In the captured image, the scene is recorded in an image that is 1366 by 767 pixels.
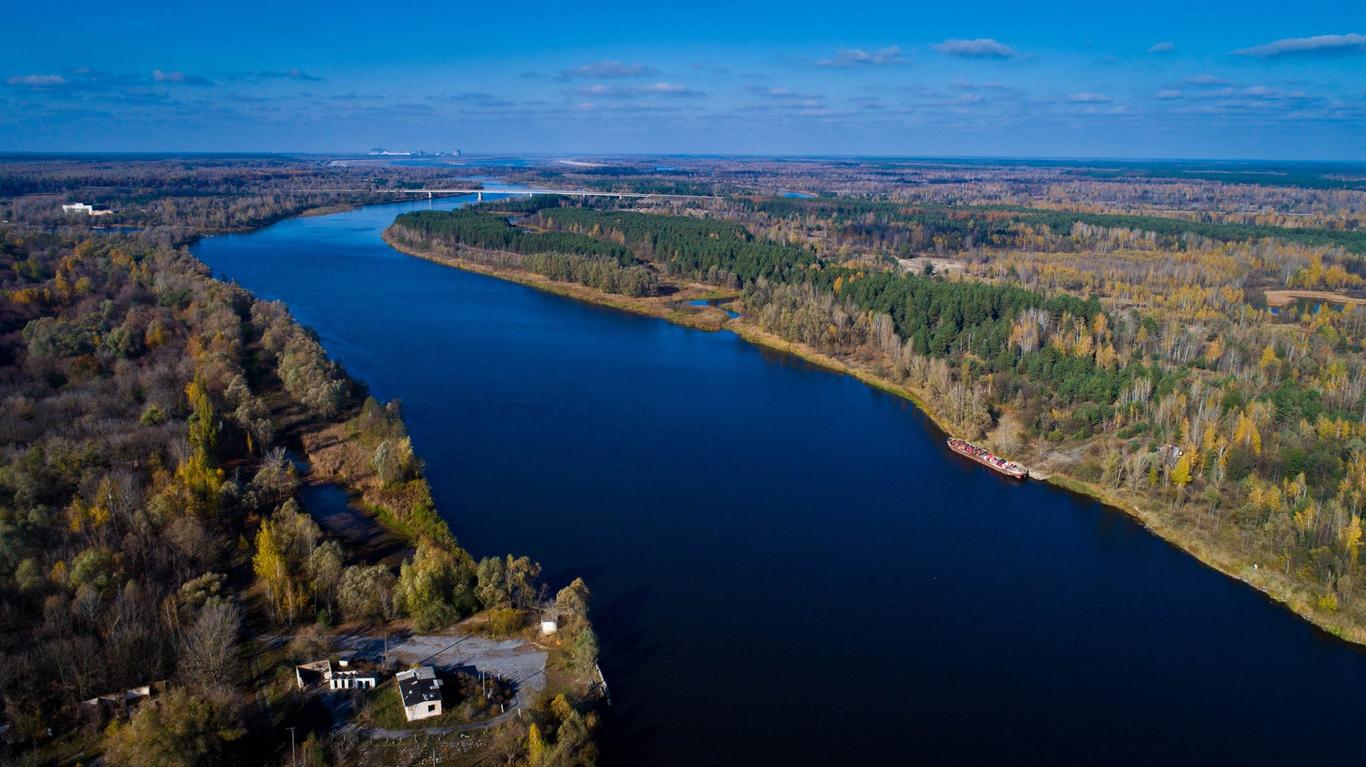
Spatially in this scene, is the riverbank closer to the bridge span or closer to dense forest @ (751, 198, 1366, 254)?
dense forest @ (751, 198, 1366, 254)

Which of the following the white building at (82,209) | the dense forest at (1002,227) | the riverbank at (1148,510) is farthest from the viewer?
the white building at (82,209)

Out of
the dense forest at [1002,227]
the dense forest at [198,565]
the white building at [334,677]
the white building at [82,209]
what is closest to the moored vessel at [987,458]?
the dense forest at [198,565]

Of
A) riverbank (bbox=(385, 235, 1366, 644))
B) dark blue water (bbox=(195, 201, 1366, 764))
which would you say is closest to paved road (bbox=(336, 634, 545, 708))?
dark blue water (bbox=(195, 201, 1366, 764))

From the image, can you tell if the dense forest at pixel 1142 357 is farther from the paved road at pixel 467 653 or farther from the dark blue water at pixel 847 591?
the paved road at pixel 467 653

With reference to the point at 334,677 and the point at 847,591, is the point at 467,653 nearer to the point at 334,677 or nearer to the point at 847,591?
the point at 334,677

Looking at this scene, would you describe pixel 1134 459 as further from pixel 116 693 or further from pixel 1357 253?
pixel 1357 253

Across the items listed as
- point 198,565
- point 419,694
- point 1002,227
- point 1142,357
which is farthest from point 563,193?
point 419,694
